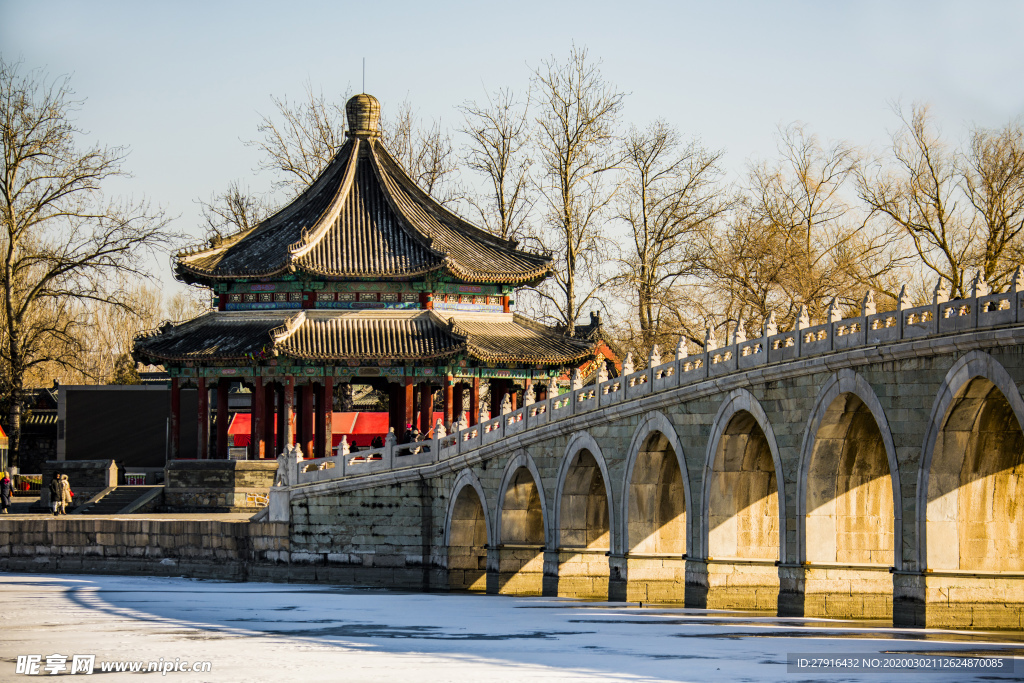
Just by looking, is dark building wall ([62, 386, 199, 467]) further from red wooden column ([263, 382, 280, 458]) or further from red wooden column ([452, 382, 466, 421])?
red wooden column ([452, 382, 466, 421])

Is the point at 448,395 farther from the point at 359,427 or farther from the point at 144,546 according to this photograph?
the point at 359,427

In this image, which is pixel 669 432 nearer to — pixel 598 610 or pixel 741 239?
pixel 598 610

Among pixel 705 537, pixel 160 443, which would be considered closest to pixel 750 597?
pixel 705 537

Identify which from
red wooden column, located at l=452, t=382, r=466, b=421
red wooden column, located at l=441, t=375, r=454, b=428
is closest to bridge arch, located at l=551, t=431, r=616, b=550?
red wooden column, located at l=441, t=375, r=454, b=428

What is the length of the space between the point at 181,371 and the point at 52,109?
10458mm

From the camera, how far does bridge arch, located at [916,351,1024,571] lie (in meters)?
24.7

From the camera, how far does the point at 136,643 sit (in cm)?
2527

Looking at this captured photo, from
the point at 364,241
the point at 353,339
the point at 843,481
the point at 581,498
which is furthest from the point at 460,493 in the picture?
the point at 843,481

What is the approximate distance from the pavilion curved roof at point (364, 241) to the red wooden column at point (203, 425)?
3.35m

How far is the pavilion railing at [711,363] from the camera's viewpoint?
79.7 ft

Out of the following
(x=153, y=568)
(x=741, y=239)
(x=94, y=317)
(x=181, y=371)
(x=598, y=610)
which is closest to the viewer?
(x=598, y=610)

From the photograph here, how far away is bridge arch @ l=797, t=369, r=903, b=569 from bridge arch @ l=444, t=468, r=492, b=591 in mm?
10614

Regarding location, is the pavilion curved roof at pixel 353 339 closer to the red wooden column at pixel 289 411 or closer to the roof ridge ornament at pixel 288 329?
the roof ridge ornament at pixel 288 329

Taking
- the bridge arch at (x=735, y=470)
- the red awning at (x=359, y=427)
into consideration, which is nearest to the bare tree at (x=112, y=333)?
the red awning at (x=359, y=427)
